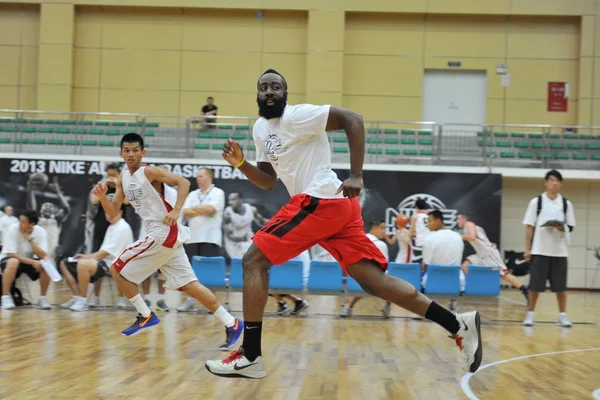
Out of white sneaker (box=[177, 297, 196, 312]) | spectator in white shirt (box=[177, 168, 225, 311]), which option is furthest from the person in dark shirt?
white sneaker (box=[177, 297, 196, 312])

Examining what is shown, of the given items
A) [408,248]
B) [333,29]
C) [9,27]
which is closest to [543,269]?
[408,248]

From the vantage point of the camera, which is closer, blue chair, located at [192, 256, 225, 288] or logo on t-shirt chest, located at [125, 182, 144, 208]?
logo on t-shirt chest, located at [125, 182, 144, 208]

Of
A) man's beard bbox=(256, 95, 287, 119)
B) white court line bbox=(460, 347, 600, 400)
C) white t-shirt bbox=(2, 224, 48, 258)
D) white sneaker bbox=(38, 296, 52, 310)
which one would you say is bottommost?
white sneaker bbox=(38, 296, 52, 310)

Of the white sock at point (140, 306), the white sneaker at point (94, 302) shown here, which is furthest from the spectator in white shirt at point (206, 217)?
the white sock at point (140, 306)

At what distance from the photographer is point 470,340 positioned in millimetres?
4695

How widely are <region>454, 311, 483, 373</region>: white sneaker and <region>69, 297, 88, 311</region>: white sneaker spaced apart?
633 cm

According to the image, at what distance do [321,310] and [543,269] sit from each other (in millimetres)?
3288

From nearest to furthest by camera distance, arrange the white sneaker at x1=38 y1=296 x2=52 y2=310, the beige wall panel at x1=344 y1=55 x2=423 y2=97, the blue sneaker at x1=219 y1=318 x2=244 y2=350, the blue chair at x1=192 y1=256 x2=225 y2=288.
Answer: the blue sneaker at x1=219 y1=318 x2=244 y2=350, the white sneaker at x1=38 y1=296 x2=52 y2=310, the blue chair at x1=192 y1=256 x2=225 y2=288, the beige wall panel at x1=344 y1=55 x2=423 y2=97

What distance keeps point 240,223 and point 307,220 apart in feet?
40.3

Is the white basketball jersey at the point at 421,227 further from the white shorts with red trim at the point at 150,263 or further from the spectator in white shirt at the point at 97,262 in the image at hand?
the white shorts with red trim at the point at 150,263

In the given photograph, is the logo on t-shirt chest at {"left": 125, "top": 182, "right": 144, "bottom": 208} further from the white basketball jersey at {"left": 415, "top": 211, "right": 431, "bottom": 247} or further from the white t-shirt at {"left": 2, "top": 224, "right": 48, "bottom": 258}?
the white basketball jersey at {"left": 415, "top": 211, "right": 431, "bottom": 247}

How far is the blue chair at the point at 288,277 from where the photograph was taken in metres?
9.83

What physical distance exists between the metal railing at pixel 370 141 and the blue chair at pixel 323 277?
25.5ft

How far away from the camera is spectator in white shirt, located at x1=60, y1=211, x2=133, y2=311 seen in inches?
387
